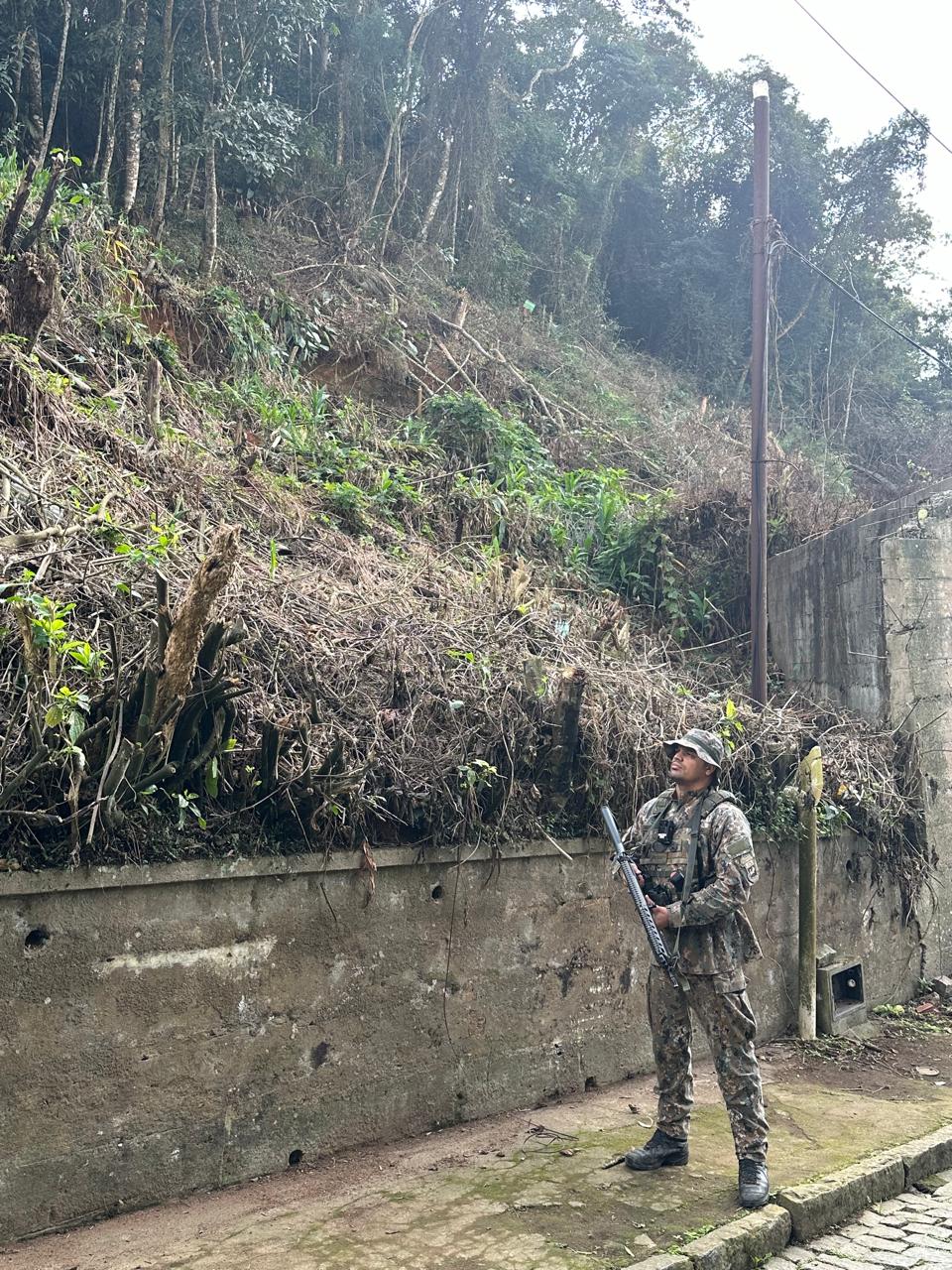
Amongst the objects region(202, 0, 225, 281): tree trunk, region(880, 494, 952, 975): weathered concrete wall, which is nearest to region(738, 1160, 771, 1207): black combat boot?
region(880, 494, 952, 975): weathered concrete wall

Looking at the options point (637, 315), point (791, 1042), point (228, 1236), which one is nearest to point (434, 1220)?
point (228, 1236)

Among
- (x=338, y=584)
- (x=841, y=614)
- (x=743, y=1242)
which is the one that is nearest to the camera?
(x=743, y=1242)

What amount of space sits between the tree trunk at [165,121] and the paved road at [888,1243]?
13.4 metres

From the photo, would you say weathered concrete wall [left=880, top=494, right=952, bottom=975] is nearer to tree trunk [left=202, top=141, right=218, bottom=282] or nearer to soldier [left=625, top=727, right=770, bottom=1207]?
soldier [left=625, top=727, right=770, bottom=1207]

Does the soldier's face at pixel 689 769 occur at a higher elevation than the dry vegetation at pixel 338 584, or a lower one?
lower

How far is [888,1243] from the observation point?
4328mm

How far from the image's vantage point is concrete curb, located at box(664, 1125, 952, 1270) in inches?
154

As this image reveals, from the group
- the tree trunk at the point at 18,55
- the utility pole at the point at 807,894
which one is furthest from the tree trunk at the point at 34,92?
the utility pole at the point at 807,894

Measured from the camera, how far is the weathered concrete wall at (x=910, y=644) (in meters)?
9.40

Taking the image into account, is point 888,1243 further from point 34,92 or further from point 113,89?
point 34,92

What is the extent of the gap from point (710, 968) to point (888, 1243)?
4.43 ft

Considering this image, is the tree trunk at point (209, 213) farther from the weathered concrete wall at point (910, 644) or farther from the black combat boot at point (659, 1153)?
the black combat boot at point (659, 1153)

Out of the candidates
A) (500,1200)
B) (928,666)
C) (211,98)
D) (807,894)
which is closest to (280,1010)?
(500,1200)

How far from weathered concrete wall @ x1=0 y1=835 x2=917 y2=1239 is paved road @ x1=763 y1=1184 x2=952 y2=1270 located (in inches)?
78.7
